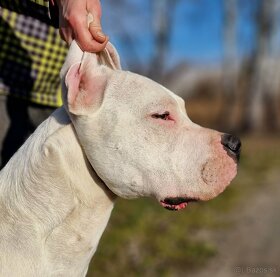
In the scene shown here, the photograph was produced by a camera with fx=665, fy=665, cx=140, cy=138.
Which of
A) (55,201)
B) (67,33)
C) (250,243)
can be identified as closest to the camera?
(55,201)

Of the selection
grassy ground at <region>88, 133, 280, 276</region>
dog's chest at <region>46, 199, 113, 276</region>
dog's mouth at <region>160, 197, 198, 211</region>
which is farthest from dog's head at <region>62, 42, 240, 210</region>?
grassy ground at <region>88, 133, 280, 276</region>

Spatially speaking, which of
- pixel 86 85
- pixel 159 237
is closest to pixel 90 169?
pixel 86 85

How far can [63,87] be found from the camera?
2.53 meters

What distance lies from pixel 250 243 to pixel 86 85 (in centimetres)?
412

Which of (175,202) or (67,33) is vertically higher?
(67,33)

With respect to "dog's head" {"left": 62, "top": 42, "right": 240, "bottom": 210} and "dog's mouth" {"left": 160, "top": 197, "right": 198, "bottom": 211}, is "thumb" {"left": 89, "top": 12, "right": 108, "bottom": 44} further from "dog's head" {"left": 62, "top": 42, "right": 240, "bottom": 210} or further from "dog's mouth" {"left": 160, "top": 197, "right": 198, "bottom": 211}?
"dog's mouth" {"left": 160, "top": 197, "right": 198, "bottom": 211}

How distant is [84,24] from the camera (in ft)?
8.36

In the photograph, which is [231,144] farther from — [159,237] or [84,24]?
[159,237]

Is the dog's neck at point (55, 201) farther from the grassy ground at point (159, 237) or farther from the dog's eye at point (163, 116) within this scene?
the grassy ground at point (159, 237)

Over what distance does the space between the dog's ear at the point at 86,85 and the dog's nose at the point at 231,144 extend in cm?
50

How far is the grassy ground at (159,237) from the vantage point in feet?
18.5

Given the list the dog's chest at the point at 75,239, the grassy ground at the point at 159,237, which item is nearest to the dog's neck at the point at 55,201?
the dog's chest at the point at 75,239

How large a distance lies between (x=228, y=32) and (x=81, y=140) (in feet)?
52.6

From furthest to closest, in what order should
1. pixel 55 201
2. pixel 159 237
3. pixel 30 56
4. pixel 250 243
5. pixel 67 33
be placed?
pixel 159 237 → pixel 250 243 → pixel 30 56 → pixel 67 33 → pixel 55 201
